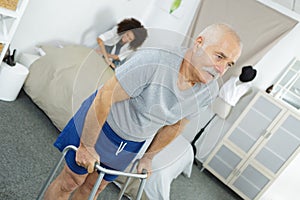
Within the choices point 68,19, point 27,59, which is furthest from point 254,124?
point 27,59

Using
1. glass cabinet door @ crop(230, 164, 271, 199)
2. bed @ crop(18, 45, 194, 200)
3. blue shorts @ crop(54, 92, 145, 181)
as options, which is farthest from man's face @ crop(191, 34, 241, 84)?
glass cabinet door @ crop(230, 164, 271, 199)

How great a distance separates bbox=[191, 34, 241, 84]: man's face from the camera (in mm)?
800

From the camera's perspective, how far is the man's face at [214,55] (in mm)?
800

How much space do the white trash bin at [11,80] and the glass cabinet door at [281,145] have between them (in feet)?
6.96

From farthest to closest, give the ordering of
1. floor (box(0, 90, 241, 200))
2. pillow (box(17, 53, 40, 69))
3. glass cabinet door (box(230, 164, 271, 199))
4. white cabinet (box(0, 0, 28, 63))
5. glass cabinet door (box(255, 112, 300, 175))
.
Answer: glass cabinet door (box(230, 164, 271, 199)) → glass cabinet door (box(255, 112, 300, 175)) → pillow (box(17, 53, 40, 69)) → white cabinet (box(0, 0, 28, 63)) → floor (box(0, 90, 241, 200))

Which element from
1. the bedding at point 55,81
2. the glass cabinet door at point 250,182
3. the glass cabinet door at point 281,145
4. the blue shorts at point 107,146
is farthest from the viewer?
the glass cabinet door at point 250,182

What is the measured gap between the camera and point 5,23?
2.18m

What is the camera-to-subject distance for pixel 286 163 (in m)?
2.71

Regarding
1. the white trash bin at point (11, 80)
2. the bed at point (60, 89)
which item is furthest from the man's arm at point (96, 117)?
the white trash bin at point (11, 80)

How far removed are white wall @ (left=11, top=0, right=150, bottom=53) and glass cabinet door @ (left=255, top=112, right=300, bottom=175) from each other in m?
1.77

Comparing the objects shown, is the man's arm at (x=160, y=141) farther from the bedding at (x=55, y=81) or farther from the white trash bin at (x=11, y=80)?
the white trash bin at (x=11, y=80)

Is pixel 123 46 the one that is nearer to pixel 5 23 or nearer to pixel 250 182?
pixel 5 23

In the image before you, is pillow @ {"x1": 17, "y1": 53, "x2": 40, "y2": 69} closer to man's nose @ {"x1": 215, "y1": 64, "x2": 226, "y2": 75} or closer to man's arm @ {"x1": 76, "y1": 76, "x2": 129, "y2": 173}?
man's arm @ {"x1": 76, "y1": 76, "x2": 129, "y2": 173}

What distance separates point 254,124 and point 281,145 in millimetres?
289
